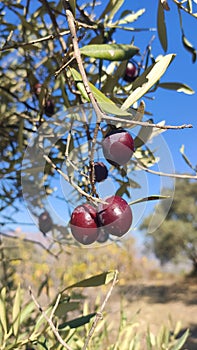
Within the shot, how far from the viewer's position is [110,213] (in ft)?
1.57

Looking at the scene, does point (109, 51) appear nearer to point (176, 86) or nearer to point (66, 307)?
point (176, 86)

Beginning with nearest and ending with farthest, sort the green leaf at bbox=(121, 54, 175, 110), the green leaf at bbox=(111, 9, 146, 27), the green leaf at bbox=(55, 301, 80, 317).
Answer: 1. the green leaf at bbox=(121, 54, 175, 110)
2. the green leaf at bbox=(55, 301, 80, 317)
3. the green leaf at bbox=(111, 9, 146, 27)

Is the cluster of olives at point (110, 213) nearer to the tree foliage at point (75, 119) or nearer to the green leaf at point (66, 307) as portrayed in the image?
the tree foliage at point (75, 119)

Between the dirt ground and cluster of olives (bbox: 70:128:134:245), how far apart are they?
5.03 meters

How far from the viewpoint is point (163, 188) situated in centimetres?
60

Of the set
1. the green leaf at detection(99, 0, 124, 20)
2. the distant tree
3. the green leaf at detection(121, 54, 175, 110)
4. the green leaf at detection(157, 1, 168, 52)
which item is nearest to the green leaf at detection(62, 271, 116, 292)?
the green leaf at detection(121, 54, 175, 110)

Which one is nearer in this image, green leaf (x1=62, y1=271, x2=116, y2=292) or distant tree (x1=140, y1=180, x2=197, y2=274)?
green leaf (x1=62, y1=271, x2=116, y2=292)

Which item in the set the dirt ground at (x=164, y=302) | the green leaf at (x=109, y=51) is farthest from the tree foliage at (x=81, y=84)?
the dirt ground at (x=164, y=302)

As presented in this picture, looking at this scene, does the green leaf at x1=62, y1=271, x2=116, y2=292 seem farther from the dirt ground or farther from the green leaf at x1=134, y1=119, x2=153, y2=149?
the dirt ground

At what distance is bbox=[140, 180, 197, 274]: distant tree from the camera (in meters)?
11.5

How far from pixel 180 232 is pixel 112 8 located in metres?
11.0

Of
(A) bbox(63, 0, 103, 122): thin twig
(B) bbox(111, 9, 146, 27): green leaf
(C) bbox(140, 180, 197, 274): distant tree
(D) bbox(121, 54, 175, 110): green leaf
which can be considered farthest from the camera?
(C) bbox(140, 180, 197, 274): distant tree

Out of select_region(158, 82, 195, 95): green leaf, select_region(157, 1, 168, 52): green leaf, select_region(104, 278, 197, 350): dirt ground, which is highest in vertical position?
select_region(157, 1, 168, 52): green leaf

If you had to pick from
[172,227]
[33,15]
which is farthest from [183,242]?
[33,15]
